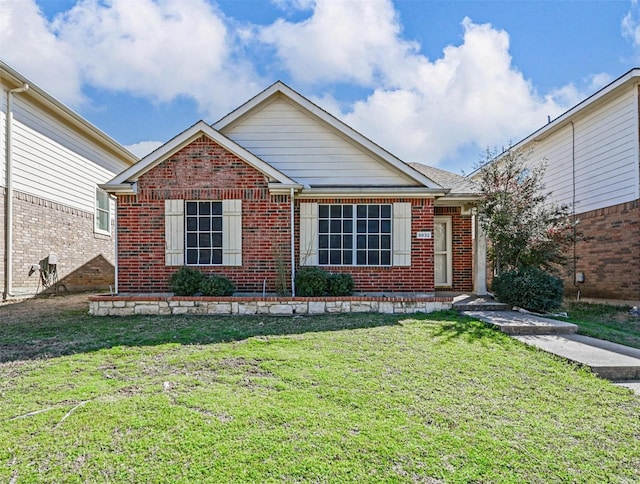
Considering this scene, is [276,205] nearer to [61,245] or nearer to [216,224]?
[216,224]

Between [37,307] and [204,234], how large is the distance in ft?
15.0

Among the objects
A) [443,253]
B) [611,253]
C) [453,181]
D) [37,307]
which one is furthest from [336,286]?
[611,253]

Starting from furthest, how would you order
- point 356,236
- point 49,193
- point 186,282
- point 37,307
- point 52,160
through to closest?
point 52,160, point 49,193, point 356,236, point 37,307, point 186,282

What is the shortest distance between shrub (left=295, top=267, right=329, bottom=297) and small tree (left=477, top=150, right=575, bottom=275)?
4.57m

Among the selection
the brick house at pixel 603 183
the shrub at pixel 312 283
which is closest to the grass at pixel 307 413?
the shrub at pixel 312 283

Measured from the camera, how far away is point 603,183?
1152 centimetres

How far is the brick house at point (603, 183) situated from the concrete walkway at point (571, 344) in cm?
457

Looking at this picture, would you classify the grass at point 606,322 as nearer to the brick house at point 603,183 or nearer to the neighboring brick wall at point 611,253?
the neighboring brick wall at point 611,253

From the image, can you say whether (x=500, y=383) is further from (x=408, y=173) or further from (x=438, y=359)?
(x=408, y=173)

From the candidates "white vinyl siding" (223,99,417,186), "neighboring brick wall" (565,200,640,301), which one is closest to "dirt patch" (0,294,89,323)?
"white vinyl siding" (223,99,417,186)

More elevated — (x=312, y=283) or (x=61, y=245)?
(x=61, y=245)

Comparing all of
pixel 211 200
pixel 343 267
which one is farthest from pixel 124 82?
pixel 343 267

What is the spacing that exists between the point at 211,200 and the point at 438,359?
665 cm

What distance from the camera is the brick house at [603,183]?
10.3 m
